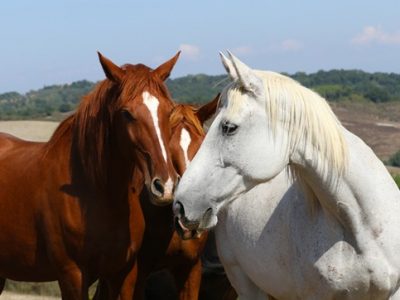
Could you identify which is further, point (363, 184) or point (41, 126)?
point (41, 126)

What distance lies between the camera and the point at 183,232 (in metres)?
3.85

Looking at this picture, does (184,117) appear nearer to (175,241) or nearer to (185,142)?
(185,142)

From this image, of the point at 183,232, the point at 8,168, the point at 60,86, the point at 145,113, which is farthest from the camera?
the point at 60,86

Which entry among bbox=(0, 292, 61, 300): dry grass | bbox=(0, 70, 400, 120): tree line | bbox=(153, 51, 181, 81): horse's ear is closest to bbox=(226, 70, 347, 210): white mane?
bbox=(153, 51, 181, 81): horse's ear

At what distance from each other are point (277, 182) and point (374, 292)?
1.10 metres

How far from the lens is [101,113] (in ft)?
15.7

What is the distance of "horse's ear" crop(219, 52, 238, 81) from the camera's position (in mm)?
3510

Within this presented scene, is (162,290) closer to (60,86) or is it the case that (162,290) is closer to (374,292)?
(374,292)

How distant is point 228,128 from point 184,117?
1.68m

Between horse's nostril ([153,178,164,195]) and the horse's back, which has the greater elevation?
horse's nostril ([153,178,164,195])

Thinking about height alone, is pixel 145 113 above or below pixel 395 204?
above

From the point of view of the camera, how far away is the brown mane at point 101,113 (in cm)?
455

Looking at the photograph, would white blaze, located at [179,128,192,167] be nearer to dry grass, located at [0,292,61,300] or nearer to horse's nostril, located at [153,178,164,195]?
horse's nostril, located at [153,178,164,195]

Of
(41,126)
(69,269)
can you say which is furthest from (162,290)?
(41,126)
